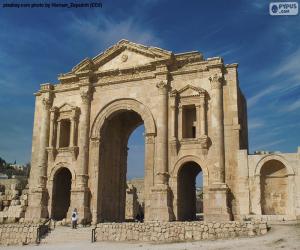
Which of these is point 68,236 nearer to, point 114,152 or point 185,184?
point 185,184

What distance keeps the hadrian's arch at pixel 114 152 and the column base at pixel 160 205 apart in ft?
1.92

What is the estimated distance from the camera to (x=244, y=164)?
20766mm

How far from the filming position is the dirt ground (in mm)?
14227

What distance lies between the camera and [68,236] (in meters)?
20.4

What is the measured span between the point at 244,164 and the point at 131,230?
6.56 metres

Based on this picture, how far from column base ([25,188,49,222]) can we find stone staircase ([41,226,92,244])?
371 cm

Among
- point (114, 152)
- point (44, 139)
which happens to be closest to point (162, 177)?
point (114, 152)

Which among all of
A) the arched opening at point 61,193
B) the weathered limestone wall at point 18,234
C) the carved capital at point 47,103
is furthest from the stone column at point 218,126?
the carved capital at point 47,103

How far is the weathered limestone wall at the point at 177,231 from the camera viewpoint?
16844mm

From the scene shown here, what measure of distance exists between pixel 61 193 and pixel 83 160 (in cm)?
359

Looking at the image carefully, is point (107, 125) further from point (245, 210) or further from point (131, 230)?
point (245, 210)

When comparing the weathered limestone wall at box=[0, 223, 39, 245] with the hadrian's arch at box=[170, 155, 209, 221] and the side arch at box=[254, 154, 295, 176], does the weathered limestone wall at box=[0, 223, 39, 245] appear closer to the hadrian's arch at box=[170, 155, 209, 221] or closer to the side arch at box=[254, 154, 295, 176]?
the hadrian's arch at box=[170, 155, 209, 221]

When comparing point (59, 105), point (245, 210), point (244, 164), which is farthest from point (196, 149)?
point (59, 105)

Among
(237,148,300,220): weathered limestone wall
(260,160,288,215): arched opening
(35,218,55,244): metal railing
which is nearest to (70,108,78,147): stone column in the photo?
(35,218,55,244): metal railing
